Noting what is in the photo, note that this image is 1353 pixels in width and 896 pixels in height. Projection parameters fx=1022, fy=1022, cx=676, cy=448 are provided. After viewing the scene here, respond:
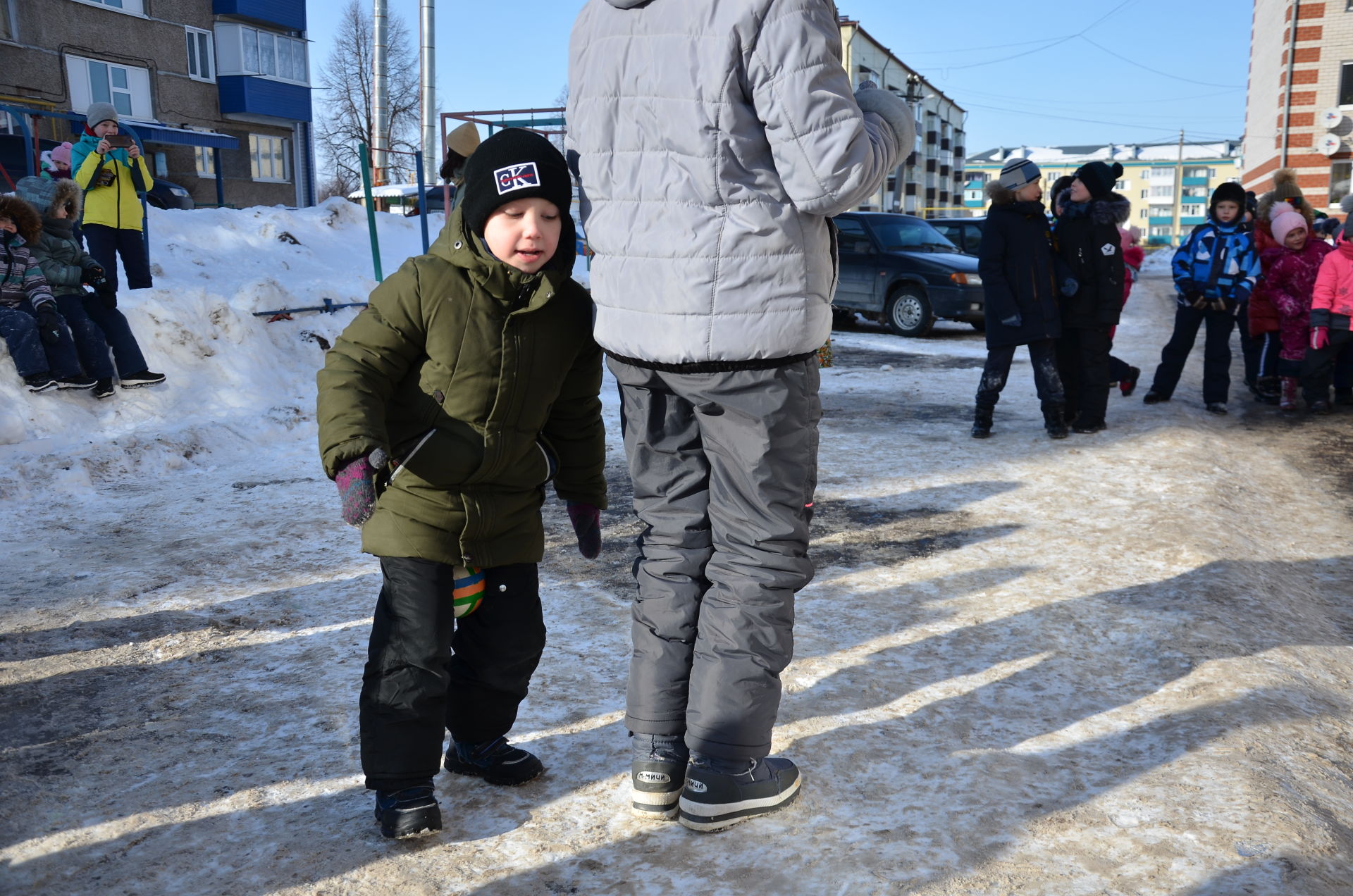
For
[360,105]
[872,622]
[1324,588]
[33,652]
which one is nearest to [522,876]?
[872,622]

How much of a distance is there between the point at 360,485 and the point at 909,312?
12.4 m

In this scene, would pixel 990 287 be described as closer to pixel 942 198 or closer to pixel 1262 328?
pixel 1262 328

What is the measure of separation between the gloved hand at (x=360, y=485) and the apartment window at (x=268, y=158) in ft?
116

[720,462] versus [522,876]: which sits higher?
[720,462]

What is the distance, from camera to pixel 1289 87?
3073 cm

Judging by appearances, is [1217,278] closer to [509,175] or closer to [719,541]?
[719,541]

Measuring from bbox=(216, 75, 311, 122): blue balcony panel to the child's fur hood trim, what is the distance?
28.7m

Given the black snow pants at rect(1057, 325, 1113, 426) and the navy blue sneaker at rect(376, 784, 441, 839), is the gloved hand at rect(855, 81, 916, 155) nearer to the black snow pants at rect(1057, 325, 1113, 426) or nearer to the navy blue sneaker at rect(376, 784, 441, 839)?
the navy blue sneaker at rect(376, 784, 441, 839)

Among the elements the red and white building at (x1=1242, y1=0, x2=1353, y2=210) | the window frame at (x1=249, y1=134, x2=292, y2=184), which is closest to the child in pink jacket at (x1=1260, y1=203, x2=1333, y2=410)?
the red and white building at (x1=1242, y1=0, x2=1353, y2=210)

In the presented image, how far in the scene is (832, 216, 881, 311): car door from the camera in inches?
546

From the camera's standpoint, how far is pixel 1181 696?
2844 mm

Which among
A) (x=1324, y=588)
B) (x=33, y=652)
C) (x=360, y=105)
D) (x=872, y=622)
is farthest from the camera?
(x=360, y=105)

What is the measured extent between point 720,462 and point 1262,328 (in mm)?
7414

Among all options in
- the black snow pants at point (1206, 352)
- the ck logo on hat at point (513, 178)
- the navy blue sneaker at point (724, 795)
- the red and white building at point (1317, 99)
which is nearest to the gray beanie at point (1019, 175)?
the black snow pants at point (1206, 352)
